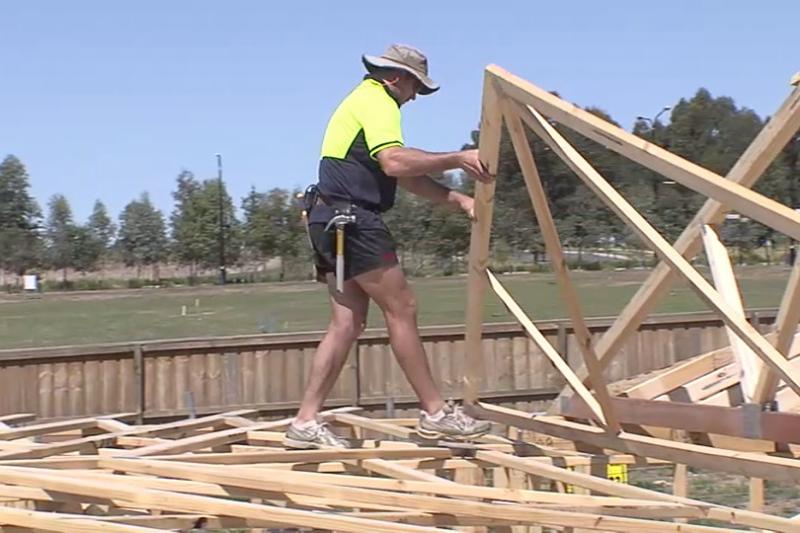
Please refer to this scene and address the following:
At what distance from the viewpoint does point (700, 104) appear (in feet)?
239

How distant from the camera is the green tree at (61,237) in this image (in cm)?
7412

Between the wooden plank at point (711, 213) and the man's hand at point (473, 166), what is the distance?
0.82 metres

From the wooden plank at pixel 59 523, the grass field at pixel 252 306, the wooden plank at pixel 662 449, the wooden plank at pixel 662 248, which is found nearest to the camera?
the wooden plank at pixel 59 523

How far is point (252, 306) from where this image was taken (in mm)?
43531

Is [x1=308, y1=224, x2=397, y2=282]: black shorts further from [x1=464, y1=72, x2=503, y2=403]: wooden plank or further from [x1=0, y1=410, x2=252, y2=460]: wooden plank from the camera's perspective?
[x1=0, y1=410, x2=252, y2=460]: wooden plank

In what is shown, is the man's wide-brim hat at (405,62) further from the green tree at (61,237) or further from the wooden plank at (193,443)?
the green tree at (61,237)

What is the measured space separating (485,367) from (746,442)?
8.93 metres

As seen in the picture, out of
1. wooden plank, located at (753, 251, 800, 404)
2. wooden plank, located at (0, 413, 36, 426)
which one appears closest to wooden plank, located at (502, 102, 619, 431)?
wooden plank, located at (753, 251, 800, 404)

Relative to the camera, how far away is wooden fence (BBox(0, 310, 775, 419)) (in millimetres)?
12758

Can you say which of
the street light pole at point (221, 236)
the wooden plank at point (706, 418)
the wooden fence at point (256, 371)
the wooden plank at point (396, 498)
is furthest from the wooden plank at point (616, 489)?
the street light pole at point (221, 236)

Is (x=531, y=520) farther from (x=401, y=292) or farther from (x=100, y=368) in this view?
(x=100, y=368)

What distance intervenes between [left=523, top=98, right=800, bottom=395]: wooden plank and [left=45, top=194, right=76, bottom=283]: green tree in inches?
2727

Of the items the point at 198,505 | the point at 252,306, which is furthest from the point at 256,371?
the point at 252,306

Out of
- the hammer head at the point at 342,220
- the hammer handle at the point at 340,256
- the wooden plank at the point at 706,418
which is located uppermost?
the hammer head at the point at 342,220
